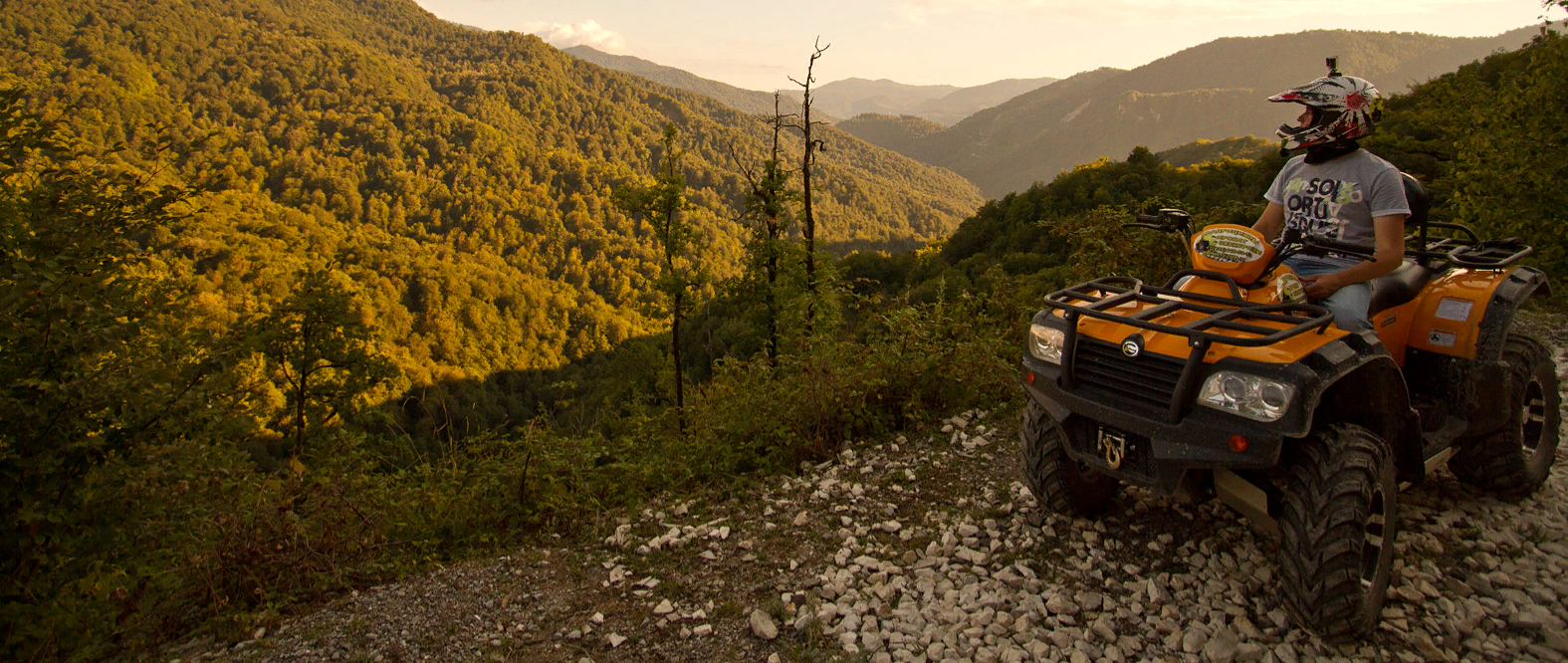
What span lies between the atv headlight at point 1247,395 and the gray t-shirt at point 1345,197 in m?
1.23

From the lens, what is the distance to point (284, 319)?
1520cm

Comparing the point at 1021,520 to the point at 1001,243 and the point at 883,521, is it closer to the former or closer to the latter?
the point at 883,521

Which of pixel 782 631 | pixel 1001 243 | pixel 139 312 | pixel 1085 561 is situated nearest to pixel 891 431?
pixel 1085 561

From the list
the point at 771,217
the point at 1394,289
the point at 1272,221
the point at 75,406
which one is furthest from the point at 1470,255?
the point at 771,217

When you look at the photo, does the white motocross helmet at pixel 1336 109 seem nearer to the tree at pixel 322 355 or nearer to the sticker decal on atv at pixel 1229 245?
the sticker decal on atv at pixel 1229 245

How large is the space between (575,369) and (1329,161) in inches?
3374

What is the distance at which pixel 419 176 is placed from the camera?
A: 132 metres

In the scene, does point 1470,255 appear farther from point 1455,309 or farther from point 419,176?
point 419,176

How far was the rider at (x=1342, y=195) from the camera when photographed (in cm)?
336

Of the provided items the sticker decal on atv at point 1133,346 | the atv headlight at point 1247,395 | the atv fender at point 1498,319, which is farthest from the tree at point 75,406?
the atv fender at point 1498,319

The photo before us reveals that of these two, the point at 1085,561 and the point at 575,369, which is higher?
the point at 1085,561

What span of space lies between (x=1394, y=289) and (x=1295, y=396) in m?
1.55

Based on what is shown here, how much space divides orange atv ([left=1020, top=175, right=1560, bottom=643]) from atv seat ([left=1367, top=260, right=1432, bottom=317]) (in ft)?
0.05

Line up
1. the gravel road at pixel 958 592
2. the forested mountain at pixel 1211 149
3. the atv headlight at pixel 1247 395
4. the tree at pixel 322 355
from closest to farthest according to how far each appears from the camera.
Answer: the atv headlight at pixel 1247 395, the gravel road at pixel 958 592, the tree at pixel 322 355, the forested mountain at pixel 1211 149
